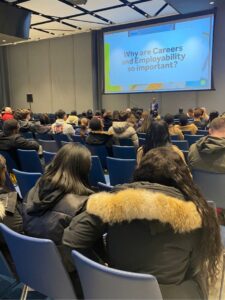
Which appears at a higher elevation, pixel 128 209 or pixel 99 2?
pixel 99 2

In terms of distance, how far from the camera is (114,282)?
1.11 m

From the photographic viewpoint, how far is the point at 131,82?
11.7 metres

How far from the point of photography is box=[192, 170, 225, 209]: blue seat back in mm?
2641

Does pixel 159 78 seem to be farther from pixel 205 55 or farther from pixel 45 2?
pixel 45 2

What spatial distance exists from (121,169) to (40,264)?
2015mm

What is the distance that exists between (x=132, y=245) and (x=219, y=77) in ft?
34.7

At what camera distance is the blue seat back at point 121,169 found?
3.29 meters

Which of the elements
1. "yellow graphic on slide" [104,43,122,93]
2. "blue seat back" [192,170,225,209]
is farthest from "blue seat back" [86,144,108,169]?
"yellow graphic on slide" [104,43,122,93]

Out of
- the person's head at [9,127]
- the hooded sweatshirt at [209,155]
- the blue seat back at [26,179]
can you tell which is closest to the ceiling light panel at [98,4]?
the person's head at [9,127]

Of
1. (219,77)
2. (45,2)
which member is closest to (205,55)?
(219,77)

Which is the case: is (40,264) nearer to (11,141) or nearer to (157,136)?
(157,136)

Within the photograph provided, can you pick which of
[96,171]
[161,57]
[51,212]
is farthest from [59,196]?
[161,57]

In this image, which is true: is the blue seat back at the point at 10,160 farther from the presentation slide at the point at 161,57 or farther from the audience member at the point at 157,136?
the presentation slide at the point at 161,57

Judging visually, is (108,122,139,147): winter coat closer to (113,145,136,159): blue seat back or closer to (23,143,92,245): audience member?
(113,145,136,159): blue seat back
